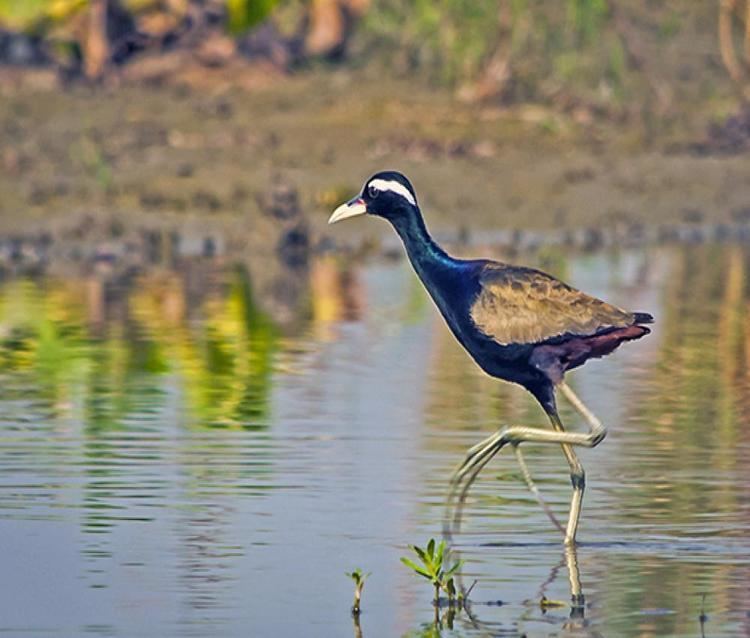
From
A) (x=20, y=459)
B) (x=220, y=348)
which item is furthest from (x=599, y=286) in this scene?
(x=20, y=459)

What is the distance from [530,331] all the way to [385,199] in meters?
0.79

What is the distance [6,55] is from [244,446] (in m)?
12.9

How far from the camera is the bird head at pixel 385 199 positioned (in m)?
8.73

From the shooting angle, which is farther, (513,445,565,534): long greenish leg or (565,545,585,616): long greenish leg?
(513,445,565,534): long greenish leg

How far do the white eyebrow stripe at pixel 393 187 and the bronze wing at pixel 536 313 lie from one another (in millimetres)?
478

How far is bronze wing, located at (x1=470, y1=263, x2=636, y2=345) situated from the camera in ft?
27.3

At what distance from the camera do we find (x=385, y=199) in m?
8.76

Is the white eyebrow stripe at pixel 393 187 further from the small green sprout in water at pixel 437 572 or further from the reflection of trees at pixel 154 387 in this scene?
the small green sprout in water at pixel 437 572

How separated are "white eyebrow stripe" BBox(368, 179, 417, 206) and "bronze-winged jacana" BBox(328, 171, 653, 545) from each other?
12.0 inches

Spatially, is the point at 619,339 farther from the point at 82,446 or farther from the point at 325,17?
the point at 325,17

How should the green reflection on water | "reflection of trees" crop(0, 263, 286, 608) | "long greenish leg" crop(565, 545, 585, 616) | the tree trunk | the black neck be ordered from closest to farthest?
"long greenish leg" crop(565, 545, 585, 616)
"reflection of trees" crop(0, 263, 286, 608)
the black neck
the green reflection on water
the tree trunk

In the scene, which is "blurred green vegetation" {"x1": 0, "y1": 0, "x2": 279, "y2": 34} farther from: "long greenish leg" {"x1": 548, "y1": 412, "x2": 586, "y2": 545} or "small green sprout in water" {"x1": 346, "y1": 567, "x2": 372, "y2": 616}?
"small green sprout in water" {"x1": 346, "y1": 567, "x2": 372, "y2": 616}

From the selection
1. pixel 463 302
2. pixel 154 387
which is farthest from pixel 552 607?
pixel 154 387

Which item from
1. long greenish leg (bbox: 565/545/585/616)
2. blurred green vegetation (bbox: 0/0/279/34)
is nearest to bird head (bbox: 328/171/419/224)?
long greenish leg (bbox: 565/545/585/616)
